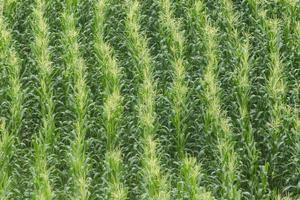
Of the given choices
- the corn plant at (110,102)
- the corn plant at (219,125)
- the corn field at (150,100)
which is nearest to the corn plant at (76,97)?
the corn field at (150,100)

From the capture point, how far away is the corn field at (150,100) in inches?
306

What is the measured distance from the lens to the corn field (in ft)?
25.5

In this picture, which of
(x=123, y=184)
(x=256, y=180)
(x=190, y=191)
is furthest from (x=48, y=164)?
(x=256, y=180)

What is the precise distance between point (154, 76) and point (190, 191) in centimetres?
235

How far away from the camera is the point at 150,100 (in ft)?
27.9

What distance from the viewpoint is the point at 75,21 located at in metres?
10.6

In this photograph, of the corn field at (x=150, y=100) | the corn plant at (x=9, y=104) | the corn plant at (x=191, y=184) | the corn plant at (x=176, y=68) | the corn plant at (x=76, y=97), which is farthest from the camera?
the corn plant at (x=176, y=68)

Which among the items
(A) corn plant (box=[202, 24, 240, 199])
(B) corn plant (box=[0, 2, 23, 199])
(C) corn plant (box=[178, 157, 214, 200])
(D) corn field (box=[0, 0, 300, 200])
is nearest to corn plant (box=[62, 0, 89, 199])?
(D) corn field (box=[0, 0, 300, 200])

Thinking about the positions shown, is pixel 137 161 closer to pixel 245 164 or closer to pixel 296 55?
pixel 245 164

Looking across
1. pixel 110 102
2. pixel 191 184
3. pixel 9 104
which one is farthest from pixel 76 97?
pixel 191 184

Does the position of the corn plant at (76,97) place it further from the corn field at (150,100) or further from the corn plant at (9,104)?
the corn plant at (9,104)

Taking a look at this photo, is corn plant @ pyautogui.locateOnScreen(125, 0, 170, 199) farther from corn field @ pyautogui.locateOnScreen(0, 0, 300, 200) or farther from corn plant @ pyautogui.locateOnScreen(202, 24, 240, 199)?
corn plant @ pyautogui.locateOnScreen(202, 24, 240, 199)

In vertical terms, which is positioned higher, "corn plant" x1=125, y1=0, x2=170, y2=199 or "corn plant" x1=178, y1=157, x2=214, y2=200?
"corn plant" x1=125, y1=0, x2=170, y2=199

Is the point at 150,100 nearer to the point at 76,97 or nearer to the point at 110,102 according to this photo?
the point at 110,102
